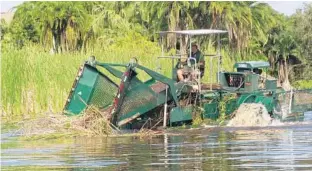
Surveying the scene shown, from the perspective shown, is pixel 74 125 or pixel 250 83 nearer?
pixel 74 125

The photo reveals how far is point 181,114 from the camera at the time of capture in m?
21.1

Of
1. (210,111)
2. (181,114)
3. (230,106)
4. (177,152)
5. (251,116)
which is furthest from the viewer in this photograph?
(230,106)

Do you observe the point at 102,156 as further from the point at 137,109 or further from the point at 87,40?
the point at 87,40

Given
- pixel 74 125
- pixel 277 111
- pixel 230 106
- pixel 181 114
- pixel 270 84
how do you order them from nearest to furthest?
pixel 74 125 < pixel 181 114 < pixel 230 106 < pixel 277 111 < pixel 270 84

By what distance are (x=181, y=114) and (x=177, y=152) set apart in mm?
5984

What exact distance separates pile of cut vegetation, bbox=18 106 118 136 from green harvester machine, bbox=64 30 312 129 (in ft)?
0.98

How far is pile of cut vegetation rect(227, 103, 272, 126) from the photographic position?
21.3m

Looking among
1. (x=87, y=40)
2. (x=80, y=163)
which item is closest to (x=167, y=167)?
(x=80, y=163)

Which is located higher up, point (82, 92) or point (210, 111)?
point (82, 92)

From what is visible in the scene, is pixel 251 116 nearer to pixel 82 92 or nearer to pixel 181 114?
pixel 181 114

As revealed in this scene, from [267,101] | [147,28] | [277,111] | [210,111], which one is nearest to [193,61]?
[210,111]

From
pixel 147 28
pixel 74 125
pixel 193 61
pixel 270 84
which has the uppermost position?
pixel 147 28

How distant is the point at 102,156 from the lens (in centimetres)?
1478

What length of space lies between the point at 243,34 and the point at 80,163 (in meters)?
33.1
